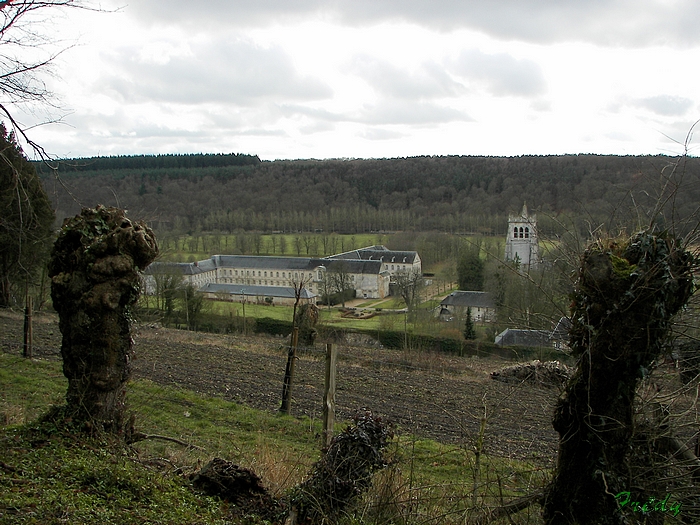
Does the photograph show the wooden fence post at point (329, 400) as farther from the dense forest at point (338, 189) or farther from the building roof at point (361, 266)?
the dense forest at point (338, 189)

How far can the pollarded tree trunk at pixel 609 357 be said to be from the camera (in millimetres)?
3889

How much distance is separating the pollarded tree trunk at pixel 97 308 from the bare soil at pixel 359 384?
3174 mm

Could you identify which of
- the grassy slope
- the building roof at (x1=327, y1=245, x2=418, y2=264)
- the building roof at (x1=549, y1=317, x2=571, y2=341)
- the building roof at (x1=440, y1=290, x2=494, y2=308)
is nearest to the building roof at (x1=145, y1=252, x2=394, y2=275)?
the building roof at (x1=327, y1=245, x2=418, y2=264)

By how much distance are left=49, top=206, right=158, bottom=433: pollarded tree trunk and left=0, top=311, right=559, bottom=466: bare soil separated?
3.17 m

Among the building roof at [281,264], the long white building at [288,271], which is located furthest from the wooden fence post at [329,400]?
the building roof at [281,264]

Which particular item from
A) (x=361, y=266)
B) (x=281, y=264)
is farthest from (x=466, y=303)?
(x=281, y=264)

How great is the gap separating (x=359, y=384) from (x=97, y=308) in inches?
398

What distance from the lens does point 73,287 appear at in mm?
6305

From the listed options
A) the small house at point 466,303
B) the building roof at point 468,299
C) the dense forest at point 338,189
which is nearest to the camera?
the small house at point 466,303

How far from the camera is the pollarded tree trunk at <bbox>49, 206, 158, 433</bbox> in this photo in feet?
20.3

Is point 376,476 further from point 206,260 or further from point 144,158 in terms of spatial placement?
point 144,158

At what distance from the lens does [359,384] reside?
15.3 meters

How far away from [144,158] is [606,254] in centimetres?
15192

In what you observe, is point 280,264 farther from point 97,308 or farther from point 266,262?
point 97,308
